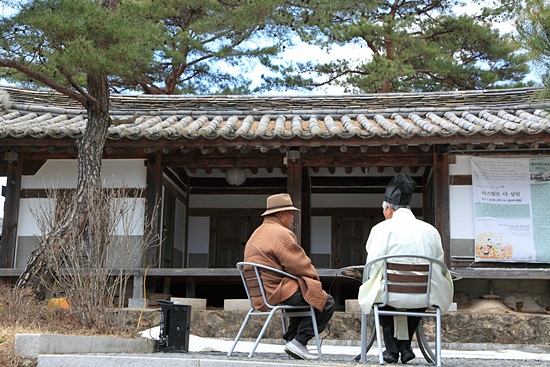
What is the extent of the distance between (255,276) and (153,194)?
17.2ft

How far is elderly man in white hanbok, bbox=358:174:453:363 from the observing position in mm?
4574

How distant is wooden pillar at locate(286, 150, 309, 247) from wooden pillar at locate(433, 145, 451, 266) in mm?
1902

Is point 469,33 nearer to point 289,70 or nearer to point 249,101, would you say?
point 289,70

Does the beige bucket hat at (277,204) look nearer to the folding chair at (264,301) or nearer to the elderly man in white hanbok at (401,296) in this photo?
the folding chair at (264,301)

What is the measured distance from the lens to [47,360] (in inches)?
179

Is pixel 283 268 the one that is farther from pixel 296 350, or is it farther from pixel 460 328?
pixel 460 328

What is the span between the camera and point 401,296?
4.54m

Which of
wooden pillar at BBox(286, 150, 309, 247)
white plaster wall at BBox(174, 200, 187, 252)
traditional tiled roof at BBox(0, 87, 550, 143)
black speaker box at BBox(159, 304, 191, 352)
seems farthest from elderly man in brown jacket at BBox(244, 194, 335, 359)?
white plaster wall at BBox(174, 200, 187, 252)

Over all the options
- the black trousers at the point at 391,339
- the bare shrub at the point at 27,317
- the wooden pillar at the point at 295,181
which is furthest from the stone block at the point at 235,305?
Answer: the black trousers at the point at 391,339

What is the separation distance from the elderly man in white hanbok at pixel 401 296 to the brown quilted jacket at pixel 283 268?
18.3 inches

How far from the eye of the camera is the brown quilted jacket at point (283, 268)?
16.5ft

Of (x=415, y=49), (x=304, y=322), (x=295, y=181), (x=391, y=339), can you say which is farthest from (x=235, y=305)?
(x=415, y=49)

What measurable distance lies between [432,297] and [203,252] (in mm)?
8317

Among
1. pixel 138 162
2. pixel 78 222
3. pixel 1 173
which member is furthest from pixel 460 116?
pixel 1 173
